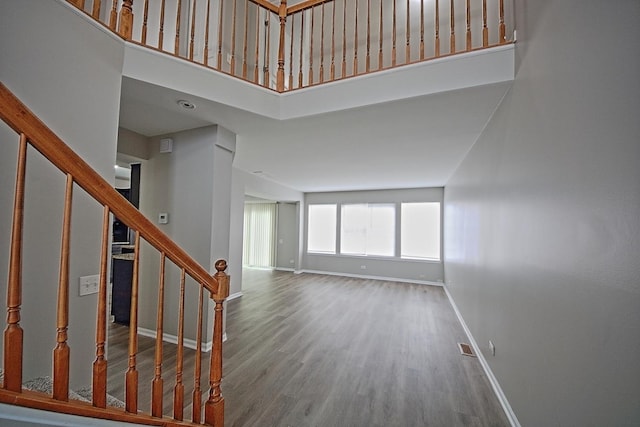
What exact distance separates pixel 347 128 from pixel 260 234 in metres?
6.57

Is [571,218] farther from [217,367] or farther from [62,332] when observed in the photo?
[62,332]

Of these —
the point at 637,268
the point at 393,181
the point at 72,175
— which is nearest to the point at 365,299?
the point at 393,181

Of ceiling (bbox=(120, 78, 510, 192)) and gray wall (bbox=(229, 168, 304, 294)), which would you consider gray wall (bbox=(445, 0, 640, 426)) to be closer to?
ceiling (bbox=(120, 78, 510, 192))

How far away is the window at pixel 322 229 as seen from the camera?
26.2 feet

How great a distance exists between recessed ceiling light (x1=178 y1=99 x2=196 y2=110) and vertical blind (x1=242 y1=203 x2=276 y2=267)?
20.1 feet

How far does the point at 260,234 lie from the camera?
8805 mm

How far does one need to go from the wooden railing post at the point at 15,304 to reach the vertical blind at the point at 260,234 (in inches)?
305

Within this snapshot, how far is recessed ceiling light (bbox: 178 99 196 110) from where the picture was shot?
2.41 m

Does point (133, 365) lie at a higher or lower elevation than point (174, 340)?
higher

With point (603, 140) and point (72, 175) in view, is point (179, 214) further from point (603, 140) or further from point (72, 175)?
point (603, 140)

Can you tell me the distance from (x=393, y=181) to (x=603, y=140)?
5194mm

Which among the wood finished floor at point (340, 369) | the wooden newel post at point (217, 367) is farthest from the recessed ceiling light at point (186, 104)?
the wood finished floor at point (340, 369)

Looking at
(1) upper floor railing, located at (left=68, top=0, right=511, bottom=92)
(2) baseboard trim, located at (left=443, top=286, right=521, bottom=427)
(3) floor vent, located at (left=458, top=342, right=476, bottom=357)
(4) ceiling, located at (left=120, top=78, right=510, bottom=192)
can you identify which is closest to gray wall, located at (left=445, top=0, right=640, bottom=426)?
(2) baseboard trim, located at (left=443, top=286, right=521, bottom=427)

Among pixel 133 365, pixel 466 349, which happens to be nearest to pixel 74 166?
pixel 133 365
